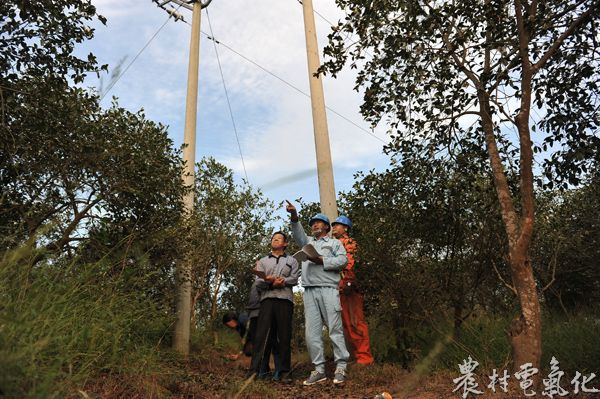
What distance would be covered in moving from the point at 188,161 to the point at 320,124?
354 cm

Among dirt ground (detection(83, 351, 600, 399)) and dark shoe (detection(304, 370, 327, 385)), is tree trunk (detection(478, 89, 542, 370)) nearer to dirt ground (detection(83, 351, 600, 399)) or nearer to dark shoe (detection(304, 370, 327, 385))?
dirt ground (detection(83, 351, 600, 399))

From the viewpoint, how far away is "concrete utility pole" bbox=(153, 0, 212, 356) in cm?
1048

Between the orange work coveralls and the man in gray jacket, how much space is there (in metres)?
0.75

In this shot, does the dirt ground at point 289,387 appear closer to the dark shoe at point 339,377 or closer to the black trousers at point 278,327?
the dark shoe at point 339,377

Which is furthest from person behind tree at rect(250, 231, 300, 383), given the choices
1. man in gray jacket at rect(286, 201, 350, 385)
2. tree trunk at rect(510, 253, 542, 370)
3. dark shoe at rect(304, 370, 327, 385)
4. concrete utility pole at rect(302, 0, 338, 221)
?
tree trunk at rect(510, 253, 542, 370)

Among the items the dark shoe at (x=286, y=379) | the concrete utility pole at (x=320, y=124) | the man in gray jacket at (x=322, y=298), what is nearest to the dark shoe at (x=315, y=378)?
the man in gray jacket at (x=322, y=298)

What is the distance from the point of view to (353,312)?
7316 mm

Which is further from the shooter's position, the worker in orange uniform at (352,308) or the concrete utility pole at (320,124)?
the concrete utility pole at (320,124)

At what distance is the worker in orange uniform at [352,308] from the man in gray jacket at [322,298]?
64 centimetres

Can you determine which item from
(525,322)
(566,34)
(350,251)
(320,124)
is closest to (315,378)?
(350,251)

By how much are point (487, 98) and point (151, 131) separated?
6.26 meters

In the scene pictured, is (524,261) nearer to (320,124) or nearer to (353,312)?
(353,312)

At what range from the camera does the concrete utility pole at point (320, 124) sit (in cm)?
889

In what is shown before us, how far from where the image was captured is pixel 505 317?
7.96 metres
